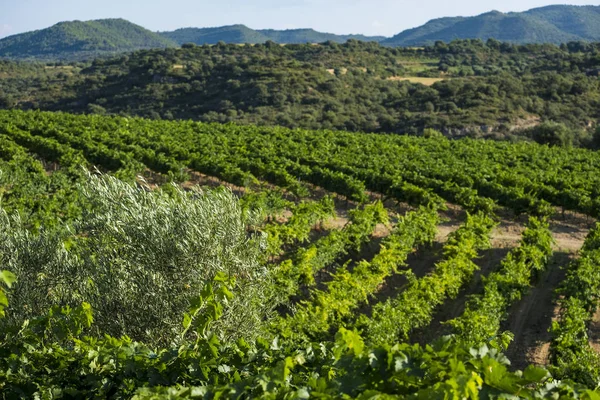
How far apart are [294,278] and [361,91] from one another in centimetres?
6475

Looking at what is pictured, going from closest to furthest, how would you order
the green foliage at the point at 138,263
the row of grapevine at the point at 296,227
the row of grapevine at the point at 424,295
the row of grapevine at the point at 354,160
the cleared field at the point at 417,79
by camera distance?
the green foliage at the point at 138,263 < the row of grapevine at the point at 424,295 < the row of grapevine at the point at 296,227 < the row of grapevine at the point at 354,160 < the cleared field at the point at 417,79

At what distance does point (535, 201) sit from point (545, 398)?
1823 cm

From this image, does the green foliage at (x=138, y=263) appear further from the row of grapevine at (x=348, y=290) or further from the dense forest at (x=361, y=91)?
the dense forest at (x=361, y=91)

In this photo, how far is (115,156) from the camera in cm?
2748

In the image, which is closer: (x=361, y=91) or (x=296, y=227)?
(x=296, y=227)

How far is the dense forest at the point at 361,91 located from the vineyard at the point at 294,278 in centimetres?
2663

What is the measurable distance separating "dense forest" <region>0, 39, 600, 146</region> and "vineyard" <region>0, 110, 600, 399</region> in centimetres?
2663

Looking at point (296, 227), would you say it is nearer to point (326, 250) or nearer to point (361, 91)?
point (326, 250)

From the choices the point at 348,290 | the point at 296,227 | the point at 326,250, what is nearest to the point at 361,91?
the point at 296,227

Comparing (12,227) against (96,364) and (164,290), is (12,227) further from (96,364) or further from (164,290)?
(96,364)

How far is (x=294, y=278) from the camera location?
1375 cm

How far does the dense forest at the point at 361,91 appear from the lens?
58.3m

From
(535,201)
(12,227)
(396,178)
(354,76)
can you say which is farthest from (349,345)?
(354,76)

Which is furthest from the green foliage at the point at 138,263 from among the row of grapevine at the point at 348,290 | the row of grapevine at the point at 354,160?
the row of grapevine at the point at 354,160
